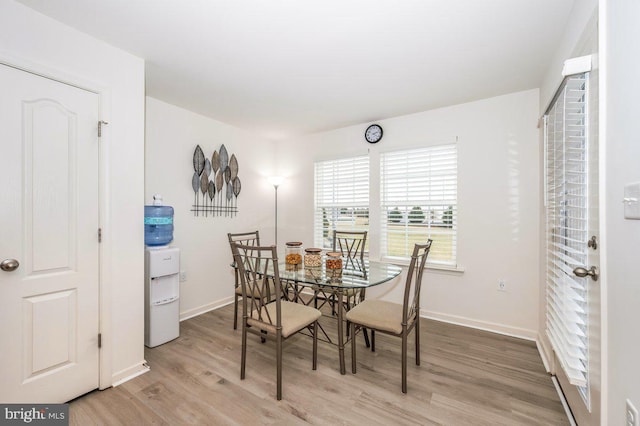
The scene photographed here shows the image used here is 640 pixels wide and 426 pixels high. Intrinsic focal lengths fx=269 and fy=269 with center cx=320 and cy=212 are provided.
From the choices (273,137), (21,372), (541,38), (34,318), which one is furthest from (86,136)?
(541,38)

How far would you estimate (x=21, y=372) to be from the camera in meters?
1.63

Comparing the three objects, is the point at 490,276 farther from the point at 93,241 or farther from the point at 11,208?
the point at 11,208

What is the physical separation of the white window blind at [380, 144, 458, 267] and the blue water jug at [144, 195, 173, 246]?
2560 millimetres

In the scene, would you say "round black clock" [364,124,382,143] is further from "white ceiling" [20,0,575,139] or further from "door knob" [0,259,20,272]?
"door knob" [0,259,20,272]

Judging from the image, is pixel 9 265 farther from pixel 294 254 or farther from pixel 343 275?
pixel 343 275

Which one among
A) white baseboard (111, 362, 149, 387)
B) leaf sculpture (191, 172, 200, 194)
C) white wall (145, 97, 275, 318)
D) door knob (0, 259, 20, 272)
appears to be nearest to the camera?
door knob (0, 259, 20, 272)

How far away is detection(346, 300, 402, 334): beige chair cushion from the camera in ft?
6.67

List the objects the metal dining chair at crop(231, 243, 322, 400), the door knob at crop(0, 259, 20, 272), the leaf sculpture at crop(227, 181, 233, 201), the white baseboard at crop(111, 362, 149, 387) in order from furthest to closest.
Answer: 1. the leaf sculpture at crop(227, 181, 233, 201)
2. the white baseboard at crop(111, 362, 149, 387)
3. the metal dining chair at crop(231, 243, 322, 400)
4. the door knob at crop(0, 259, 20, 272)

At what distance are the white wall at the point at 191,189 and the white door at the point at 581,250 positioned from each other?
11.5 feet

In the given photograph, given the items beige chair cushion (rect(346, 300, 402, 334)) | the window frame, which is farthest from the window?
the window frame

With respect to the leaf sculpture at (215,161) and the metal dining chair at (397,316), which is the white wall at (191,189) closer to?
the leaf sculpture at (215,161)

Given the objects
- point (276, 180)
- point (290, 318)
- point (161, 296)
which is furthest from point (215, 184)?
point (290, 318)

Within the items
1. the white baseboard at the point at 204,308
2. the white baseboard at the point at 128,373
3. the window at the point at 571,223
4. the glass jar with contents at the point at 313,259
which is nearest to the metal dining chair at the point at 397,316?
the glass jar with contents at the point at 313,259

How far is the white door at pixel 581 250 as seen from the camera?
4.27 feet
